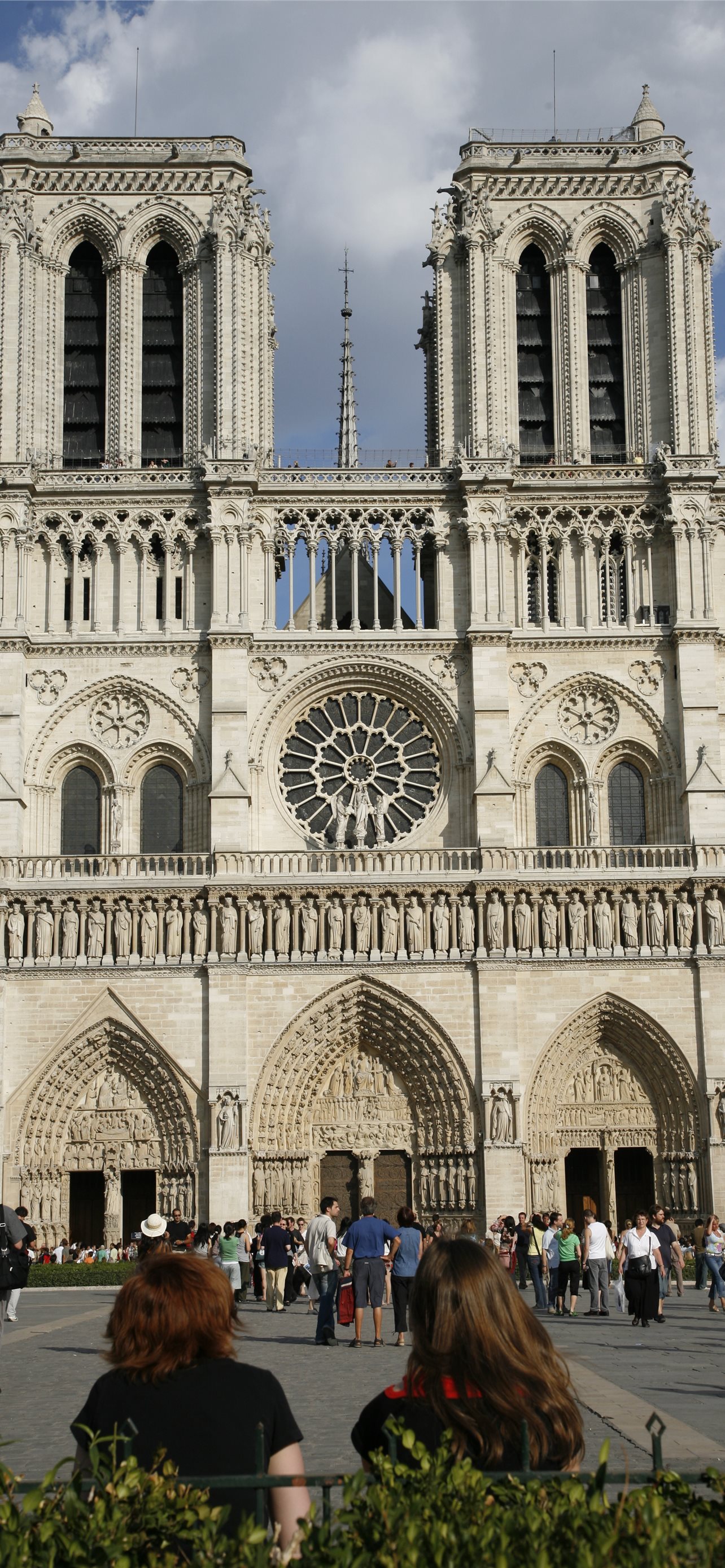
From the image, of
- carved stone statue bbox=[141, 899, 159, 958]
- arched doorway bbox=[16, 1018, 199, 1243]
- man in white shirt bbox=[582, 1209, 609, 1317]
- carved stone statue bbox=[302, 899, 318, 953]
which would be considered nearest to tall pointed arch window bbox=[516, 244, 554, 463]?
carved stone statue bbox=[302, 899, 318, 953]

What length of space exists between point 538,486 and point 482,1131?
1202cm

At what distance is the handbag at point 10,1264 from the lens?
13.7m

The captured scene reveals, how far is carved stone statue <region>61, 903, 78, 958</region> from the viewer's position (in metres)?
30.3

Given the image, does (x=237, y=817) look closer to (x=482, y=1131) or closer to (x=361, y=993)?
(x=361, y=993)

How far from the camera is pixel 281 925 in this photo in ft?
99.4

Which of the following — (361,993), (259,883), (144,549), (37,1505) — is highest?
(144,549)

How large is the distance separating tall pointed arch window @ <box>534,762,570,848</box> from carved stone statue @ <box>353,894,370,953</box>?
13.2 ft

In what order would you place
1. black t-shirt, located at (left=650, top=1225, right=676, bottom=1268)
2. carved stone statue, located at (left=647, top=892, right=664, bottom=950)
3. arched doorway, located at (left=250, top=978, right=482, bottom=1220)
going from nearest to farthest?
black t-shirt, located at (left=650, top=1225, right=676, bottom=1268) < arched doorway, located at (left=250, top=978, right=482, bottom=1220) < carved stone statue, located at (left=647, top=892, right=664, bottom=950)

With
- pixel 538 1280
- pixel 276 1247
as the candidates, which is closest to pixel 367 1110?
pixel 538 1280

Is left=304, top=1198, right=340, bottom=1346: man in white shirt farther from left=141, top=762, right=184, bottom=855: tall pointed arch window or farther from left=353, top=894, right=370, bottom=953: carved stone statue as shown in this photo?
left=141, top=762, right=184, bottom=855: tall pointed arch window

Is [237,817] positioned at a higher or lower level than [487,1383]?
higher

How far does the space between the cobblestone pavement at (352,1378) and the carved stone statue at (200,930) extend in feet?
31.5

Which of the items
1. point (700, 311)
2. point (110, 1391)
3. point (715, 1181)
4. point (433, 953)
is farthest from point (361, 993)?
point (110, 1391)

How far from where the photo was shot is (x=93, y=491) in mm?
32812
